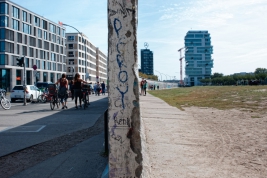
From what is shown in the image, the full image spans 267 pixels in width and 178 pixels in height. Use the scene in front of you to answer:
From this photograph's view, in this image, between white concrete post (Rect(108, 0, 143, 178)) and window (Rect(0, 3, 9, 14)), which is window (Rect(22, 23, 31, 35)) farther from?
white concrete post (Rect(108, 0, 143, 178))

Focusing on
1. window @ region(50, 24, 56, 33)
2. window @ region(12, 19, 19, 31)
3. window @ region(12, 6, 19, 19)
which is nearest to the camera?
window @ region(12, 19, 19, 31)

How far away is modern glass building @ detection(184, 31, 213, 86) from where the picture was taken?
173875mm

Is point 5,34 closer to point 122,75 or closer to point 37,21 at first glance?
point 37,21

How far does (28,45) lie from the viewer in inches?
2517

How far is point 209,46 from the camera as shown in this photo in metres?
178

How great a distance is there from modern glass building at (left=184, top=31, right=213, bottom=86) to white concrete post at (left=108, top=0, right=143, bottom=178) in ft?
563

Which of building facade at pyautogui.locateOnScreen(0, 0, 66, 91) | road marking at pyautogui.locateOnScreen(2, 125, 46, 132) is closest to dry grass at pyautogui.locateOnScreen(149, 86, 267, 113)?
road marking at pyautogui.locateOnScreen(2, 125, 46, 132)

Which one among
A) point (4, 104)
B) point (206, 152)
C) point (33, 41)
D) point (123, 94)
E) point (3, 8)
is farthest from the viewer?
point (33, 41)

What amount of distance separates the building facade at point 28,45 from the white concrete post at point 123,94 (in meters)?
43.8

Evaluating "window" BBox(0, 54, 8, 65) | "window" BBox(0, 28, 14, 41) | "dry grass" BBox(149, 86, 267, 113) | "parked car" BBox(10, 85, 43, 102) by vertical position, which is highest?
"window" BBox(0, 28, 14, 41)

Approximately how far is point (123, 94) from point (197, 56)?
582 feet

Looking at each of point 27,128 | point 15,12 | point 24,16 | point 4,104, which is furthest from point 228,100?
point 24,16

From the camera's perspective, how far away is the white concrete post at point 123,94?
324 centimetres

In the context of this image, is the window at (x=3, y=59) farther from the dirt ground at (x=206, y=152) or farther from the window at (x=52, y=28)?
the dirt ground at (x=206, y=152)
